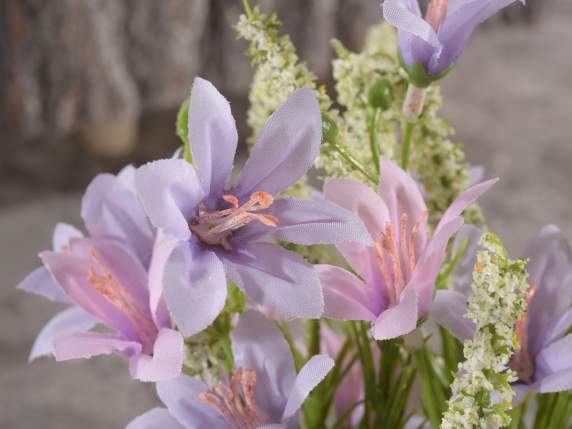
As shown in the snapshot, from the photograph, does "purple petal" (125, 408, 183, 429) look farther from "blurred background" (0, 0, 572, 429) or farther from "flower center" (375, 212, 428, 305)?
"blurred background" (0, 0, 572, 429)

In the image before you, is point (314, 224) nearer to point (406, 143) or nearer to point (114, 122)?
point (406, 143)

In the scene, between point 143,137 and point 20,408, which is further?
point 143,137

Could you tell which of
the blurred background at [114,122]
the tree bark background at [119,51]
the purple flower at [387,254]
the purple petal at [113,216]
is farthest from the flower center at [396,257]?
the tree bark background at [119,51]

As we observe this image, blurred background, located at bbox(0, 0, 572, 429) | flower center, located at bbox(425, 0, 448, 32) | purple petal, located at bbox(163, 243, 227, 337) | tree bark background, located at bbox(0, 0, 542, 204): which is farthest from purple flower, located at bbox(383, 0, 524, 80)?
tree bark background, located at bbox(0, 0, 542, 204)

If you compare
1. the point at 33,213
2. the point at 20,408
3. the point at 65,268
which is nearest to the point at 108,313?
the point at 65,268

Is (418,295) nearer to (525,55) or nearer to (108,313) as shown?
(108,313)

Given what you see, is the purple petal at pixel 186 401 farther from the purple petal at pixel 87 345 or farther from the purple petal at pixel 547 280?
the purple petal at pixel 547 280

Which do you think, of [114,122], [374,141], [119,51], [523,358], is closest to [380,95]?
[374,141]
